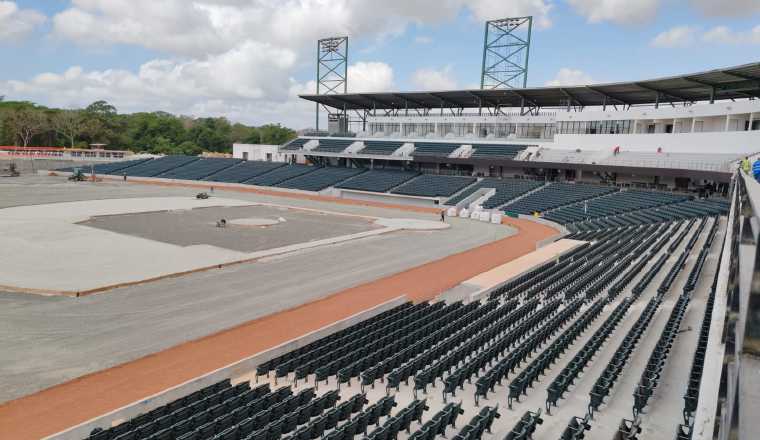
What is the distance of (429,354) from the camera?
48.8 feet

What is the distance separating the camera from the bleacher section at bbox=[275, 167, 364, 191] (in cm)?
7750

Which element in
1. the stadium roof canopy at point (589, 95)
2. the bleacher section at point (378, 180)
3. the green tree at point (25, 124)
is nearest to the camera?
the stadium roof canopy at point (589, 95)

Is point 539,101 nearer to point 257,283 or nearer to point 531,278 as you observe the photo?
point 531,278

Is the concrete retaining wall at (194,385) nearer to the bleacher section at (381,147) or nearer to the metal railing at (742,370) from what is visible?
the metal railing at (742,370)

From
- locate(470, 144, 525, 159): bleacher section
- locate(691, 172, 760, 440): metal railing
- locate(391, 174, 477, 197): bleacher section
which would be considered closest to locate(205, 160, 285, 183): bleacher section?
locate(391, 174, 477, 197): bleacher section

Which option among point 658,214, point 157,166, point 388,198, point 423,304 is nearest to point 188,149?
point 157,166

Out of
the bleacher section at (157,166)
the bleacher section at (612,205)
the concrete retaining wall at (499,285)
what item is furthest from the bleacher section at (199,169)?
the concrete retaining wall at (499,285)

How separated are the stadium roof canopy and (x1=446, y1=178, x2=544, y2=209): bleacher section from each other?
13277 millimetres

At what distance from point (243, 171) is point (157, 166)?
63.4 feet

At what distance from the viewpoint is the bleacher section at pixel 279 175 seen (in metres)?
81.8

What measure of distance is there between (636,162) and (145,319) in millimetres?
52549

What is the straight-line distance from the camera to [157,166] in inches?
3738

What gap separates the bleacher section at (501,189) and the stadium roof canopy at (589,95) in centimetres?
1328

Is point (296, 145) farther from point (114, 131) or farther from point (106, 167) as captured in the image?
point (114, 131)
